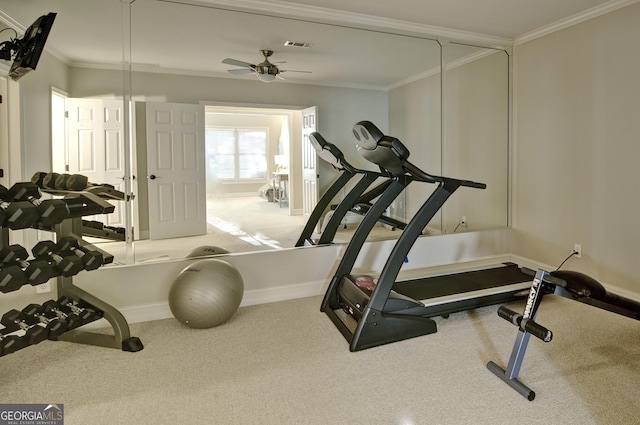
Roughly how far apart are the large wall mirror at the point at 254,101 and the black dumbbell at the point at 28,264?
0.97 m

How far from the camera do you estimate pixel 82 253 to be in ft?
7.81

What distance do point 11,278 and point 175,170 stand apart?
1.77 m

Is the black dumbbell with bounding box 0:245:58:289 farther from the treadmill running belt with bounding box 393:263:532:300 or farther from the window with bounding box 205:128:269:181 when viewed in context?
the treadmill running belt with bounding box 393:263:532:300

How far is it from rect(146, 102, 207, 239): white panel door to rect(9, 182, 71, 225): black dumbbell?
1.26 m

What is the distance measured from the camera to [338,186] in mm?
3934

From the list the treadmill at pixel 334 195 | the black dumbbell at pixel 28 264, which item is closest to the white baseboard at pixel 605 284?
the treadmill at pixel 334 195

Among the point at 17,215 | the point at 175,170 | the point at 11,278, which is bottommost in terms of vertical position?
the point at 11,278

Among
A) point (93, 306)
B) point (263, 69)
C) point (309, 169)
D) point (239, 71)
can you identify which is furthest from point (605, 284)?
point (93, 306)

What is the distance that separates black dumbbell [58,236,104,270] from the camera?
2331 mm

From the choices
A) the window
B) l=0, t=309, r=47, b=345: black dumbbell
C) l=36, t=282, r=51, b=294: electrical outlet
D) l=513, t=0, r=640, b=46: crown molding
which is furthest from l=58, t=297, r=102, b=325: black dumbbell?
l=513, t=0, r=640, b=46: crown molding

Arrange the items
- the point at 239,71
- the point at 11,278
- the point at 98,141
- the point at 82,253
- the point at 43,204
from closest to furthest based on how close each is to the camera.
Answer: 1. the point at 11,278
2. the point at 43,204
3. the point at 82,253
4. the point at 98,141
5. the point at 239,71

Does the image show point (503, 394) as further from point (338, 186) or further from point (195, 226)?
point (195, 226)

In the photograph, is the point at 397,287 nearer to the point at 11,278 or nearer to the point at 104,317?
the point at 104,317

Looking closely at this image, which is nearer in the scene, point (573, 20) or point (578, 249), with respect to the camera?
point (573, 20)
